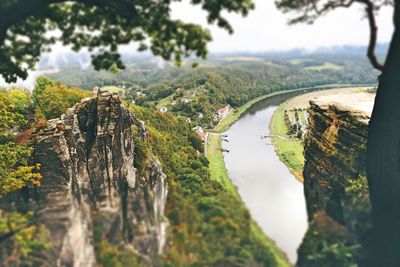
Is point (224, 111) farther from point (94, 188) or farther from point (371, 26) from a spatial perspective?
point (371, 26)

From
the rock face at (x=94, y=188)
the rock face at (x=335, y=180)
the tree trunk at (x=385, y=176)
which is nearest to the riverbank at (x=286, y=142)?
the rock face at (x=335, y=180)

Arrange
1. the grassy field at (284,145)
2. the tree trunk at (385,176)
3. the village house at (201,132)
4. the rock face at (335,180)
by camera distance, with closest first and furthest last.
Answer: the tree trunk at (385,176)
the rock face at (335,180)
the village house at (201,132)
the grassy field at (284,145)

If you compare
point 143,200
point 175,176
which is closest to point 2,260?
point 143,200

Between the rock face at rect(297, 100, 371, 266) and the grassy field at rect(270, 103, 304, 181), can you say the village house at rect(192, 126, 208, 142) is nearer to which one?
the rock face at rect(297, 100, 371, 266)

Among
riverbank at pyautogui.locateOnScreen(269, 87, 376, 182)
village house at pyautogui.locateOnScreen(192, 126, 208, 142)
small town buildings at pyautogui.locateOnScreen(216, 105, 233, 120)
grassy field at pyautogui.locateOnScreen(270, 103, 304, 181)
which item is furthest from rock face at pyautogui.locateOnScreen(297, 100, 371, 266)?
grassy field at pyautogui.locateOnScreen(270, 103, 304, 181)

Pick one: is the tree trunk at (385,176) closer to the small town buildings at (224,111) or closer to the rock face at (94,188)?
the rock face at (94,188)

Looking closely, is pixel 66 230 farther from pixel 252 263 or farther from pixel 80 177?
pixel 252 263
